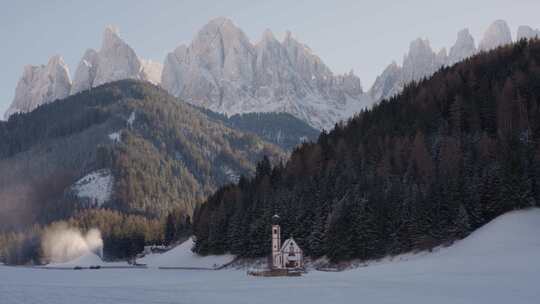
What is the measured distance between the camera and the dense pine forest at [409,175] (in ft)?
254

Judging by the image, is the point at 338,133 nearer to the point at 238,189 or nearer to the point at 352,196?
the point at 238,189

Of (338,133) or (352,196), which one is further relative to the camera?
(338,133)

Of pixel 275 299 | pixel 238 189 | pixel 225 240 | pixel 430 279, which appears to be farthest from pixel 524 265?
pixel 238 189

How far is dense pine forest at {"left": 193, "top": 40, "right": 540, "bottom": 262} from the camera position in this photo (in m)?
77.4

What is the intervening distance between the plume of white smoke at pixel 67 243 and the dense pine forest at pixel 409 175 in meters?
59.4

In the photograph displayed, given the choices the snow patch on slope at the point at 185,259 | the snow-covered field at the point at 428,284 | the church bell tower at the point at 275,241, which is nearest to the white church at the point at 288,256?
the church bell tower at the point at 275,241

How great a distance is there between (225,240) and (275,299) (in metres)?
65.5

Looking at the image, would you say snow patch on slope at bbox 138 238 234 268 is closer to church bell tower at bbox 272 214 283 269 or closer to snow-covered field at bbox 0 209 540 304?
church bell tower at bbox 272 214 283 269

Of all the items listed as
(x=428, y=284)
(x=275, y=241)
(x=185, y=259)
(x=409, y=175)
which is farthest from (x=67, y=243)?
(x=428, y=284)

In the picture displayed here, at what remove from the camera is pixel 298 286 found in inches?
2251

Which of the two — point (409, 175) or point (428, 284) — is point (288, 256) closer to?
point (409, 175)

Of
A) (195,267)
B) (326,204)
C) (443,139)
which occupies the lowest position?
(195,267)

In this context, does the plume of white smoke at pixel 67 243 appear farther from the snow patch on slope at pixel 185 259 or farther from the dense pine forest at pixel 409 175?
the dense pine forest at pixel 409 175

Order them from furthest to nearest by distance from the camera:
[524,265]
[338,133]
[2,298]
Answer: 1. [338,133]
2. [524,265]
3. [2,298]
